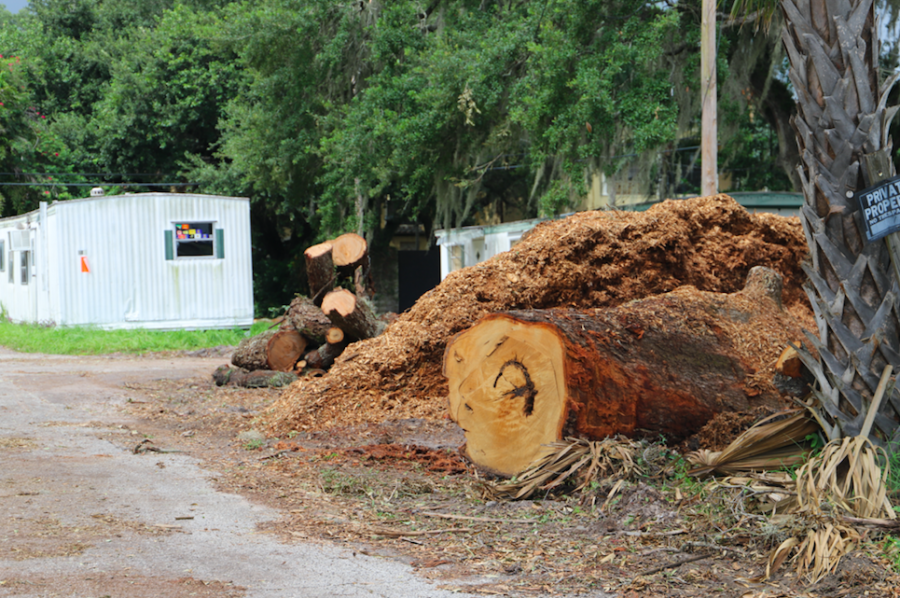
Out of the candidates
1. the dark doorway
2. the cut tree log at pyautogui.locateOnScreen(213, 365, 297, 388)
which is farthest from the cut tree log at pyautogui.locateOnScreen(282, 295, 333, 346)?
the dark doorway

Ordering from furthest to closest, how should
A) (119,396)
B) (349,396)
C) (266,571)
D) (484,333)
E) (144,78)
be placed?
(144,78) → (119,396) → (349,396) → (484,333) → (266,571)

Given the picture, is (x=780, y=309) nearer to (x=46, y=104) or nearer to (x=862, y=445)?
(x=862, y=445)

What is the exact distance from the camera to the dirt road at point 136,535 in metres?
3.80

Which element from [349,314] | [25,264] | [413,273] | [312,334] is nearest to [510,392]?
[349,314]

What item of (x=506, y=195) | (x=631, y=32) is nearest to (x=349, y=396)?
(x=631, y=32)

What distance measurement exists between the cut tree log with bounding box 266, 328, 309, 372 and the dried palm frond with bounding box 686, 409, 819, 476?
6.98 metres

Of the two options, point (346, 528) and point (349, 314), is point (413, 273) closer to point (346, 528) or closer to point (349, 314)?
point (349, 314)

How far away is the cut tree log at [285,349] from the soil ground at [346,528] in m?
3.39

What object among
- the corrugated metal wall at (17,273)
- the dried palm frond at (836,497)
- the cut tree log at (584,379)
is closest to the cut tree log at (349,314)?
the cut tree log at (584,379)

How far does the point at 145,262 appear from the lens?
1795cm

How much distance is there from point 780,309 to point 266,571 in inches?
197

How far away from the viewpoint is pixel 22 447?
7.16m

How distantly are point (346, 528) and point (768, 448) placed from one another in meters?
2.51

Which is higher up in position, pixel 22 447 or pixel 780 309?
pixel 780 309
